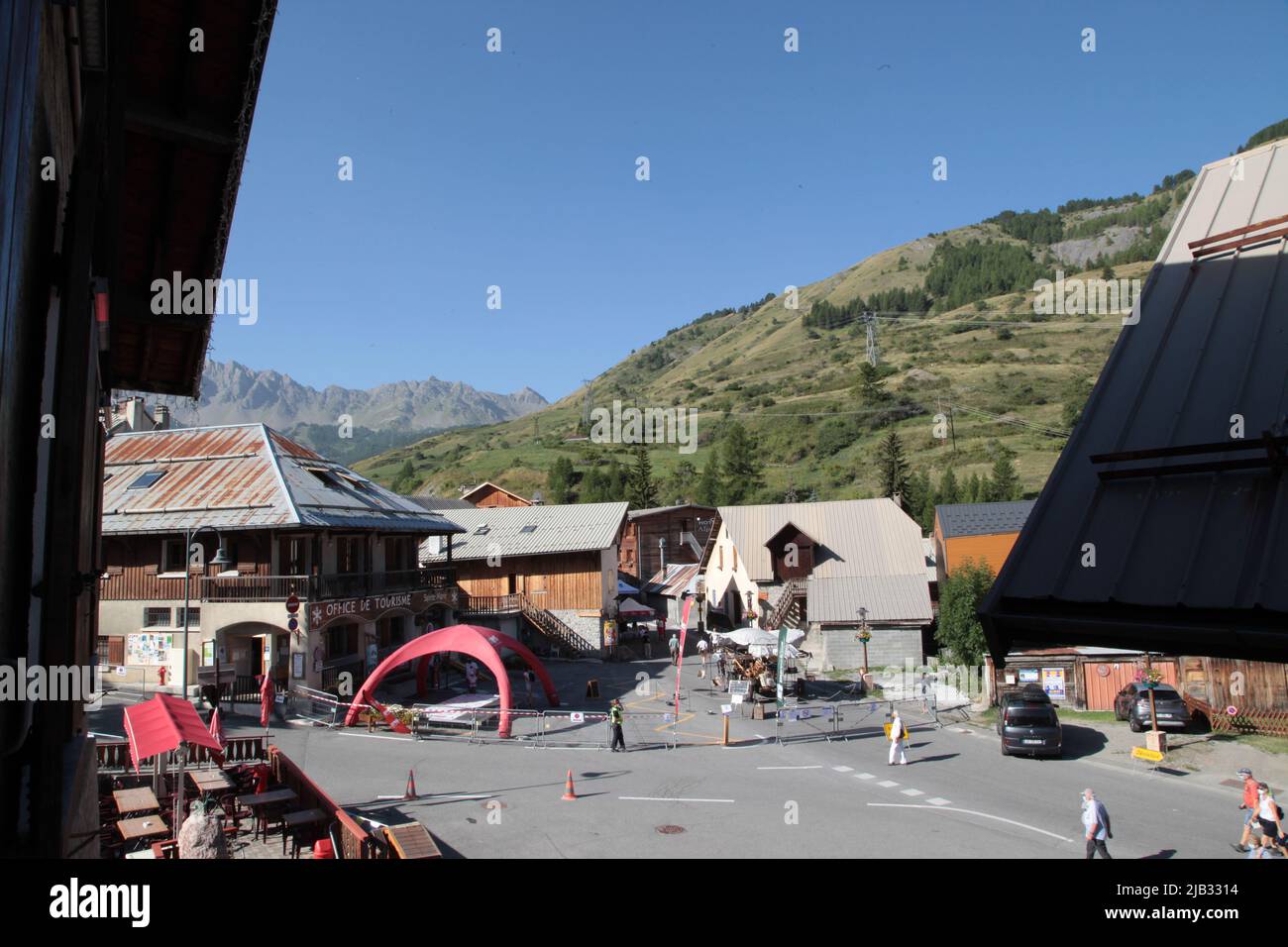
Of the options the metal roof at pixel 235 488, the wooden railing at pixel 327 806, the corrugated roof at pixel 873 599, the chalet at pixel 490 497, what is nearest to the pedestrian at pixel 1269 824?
the wooden railing at pixel 327 806

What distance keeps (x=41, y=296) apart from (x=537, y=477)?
338 ft

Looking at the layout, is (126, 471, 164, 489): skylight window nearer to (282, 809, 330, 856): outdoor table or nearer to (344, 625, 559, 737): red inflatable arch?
(344, 625, 559, 737): red inflatable arch

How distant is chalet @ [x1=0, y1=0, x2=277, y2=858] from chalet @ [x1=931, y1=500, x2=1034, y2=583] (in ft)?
116

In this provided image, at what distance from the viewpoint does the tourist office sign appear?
27266 millimetres

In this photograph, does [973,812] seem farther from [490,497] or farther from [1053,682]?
[490,497]

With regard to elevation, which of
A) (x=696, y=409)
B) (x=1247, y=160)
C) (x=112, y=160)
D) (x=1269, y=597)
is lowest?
(x=1269, y=597)

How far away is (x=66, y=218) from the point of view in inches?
182

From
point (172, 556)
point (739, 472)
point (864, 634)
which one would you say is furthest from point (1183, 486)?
point (739, 472)

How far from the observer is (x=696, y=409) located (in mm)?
147250

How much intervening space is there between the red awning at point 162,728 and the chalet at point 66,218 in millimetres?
5945

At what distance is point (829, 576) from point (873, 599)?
619cm
